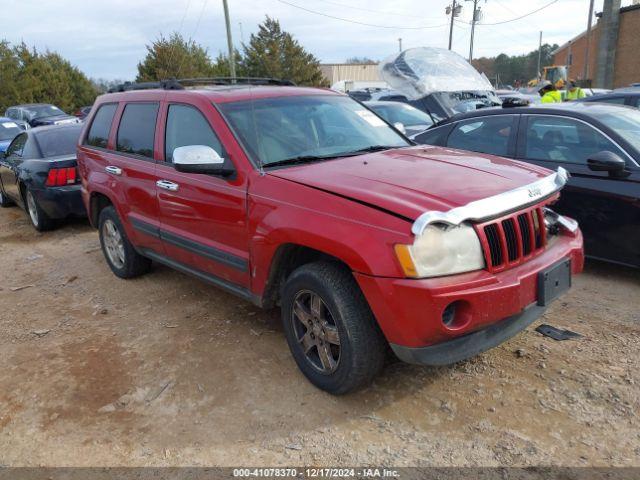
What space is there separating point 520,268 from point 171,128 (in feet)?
9.10

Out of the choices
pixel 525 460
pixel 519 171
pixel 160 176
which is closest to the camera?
pixel 525 460

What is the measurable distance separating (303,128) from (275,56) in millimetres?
29985

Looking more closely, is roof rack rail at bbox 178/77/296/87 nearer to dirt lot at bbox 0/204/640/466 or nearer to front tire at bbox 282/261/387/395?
dirt lot at bbox 0/204/640/466

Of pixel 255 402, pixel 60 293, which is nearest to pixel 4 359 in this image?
pixel 60 293

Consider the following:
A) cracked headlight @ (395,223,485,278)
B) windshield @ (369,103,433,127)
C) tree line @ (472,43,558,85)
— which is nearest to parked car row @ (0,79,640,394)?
cracked headlight @ (395,223,485,278)

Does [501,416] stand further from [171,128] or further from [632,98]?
[632,98]

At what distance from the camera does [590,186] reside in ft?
14.9

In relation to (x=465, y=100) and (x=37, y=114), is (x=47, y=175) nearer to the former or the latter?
(x=465, y=100)

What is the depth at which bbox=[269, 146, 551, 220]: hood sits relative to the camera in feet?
8.80

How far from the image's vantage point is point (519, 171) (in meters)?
3.29

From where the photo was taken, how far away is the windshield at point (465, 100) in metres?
10.0

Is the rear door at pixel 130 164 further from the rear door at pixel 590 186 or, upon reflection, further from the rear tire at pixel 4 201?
the rear tire at pixel 4 201

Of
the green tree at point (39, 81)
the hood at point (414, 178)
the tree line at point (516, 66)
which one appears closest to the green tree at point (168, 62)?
the green tree at point (39, 81)

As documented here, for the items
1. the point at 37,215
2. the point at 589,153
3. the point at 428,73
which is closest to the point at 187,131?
the point at 589,153
